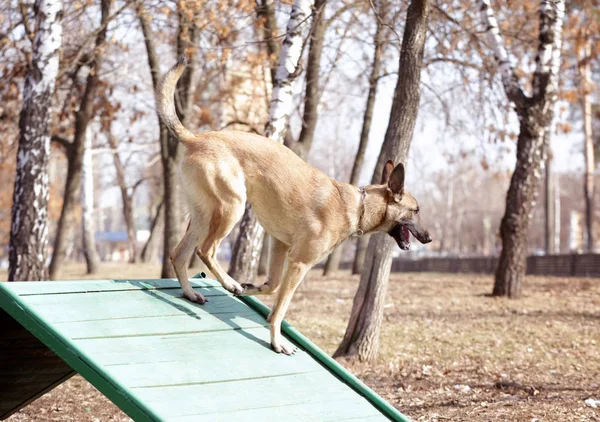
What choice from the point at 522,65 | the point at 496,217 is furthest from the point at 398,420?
the point at 496,217

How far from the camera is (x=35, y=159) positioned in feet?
34.0

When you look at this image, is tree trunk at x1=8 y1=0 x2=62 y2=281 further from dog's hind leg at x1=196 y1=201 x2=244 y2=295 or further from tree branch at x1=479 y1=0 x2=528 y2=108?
tree branch at x1=479 y1=0 x2=528 y2=108

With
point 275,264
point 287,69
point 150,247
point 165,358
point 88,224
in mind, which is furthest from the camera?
point 150,247

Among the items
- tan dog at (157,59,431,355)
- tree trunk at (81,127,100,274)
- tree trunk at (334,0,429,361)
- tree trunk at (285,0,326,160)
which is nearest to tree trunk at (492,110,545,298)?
tree trunk at (285,0,326,160)

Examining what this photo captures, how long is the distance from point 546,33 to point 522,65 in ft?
14.2

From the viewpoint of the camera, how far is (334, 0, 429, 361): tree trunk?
319 inches

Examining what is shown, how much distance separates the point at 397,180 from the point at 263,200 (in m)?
1.19

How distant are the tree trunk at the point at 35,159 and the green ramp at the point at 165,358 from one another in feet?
16.5

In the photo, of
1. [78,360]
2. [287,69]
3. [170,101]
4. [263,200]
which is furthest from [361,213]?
[287,69]

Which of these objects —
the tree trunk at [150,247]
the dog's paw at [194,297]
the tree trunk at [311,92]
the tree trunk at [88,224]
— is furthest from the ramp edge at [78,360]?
the tree trunk at [150,247]

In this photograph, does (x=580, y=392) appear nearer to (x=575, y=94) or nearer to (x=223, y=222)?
(x=223, y=222)

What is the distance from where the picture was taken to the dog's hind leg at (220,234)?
561 centimetres

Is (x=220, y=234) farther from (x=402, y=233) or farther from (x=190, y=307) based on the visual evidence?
(x=402, y=233)

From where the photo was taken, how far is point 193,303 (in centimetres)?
564
